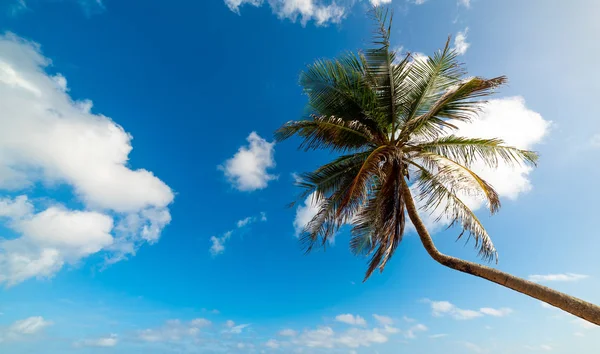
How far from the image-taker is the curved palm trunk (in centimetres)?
494

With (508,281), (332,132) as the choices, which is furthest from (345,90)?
(508,281)

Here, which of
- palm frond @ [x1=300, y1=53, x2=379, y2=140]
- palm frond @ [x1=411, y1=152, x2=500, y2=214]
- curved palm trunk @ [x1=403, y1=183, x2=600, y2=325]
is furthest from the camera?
palm frond @ [x1=300, y1=53, x2=379, y2=140]

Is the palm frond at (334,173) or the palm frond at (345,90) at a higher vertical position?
the palm frond at (345,90)

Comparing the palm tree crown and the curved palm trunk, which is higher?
the palm tree crown

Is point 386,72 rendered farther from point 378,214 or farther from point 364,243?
point 364,243

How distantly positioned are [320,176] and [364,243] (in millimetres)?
3092

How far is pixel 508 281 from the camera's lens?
602cm

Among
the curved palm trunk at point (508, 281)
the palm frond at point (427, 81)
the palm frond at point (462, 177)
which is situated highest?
the palm frond at point (427, 81)

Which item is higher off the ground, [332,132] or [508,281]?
[332,132]

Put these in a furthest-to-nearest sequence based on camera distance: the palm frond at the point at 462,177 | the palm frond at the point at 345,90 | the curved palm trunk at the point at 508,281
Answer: the palm frond at the point at 345,90 < the palm frond at the point at 462,177 < the curved palm trunk at the point at 508,281

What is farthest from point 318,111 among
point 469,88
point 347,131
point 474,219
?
point 474,219

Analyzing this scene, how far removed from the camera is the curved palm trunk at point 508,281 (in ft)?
16.2

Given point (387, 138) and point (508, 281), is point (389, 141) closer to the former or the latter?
point (387, 138)

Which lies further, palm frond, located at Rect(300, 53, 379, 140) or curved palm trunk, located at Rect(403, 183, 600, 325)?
palm frond, located at Rect(300, 53, 379, 140)
